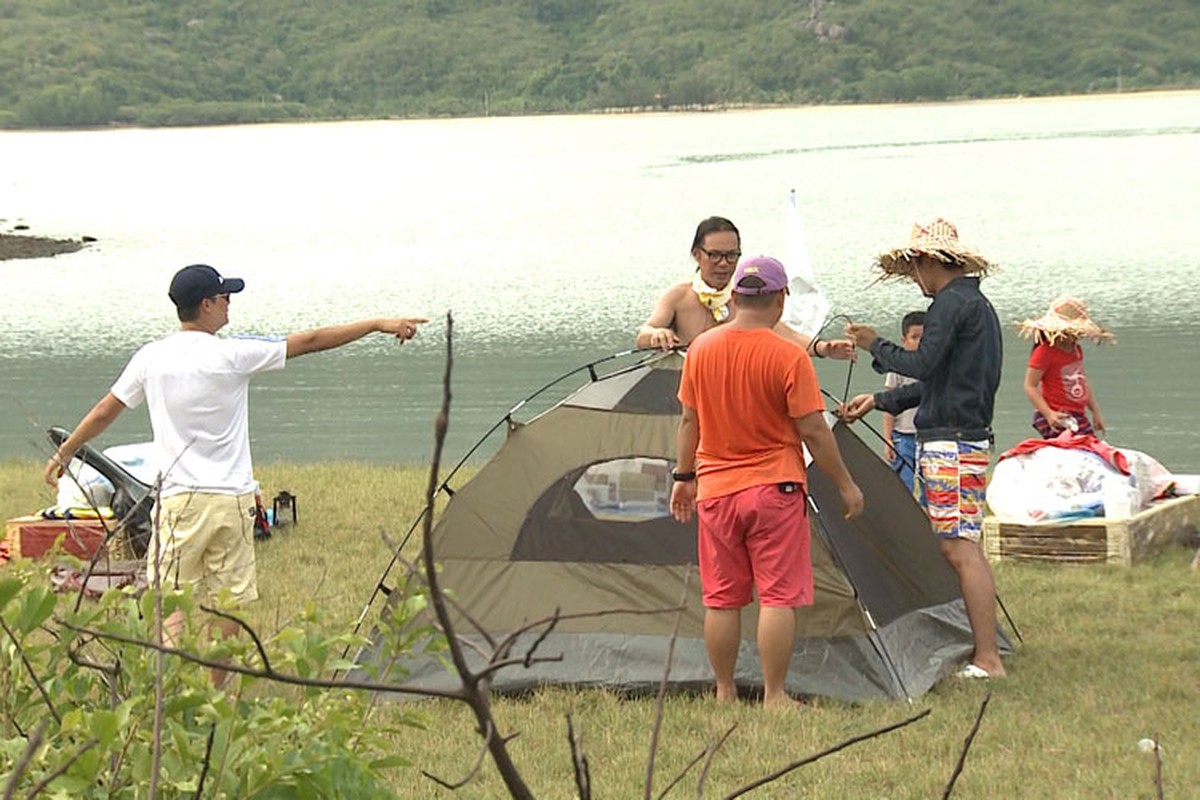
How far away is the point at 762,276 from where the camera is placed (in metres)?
5.77

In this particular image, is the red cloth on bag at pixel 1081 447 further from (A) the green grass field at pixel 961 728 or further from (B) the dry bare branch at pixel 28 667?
(B) the dry bare branch at pixel 28 667

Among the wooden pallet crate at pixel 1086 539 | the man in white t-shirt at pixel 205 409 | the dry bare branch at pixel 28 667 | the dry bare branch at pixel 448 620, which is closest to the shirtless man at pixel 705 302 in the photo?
the man in white t-shirt at pixel 205 409

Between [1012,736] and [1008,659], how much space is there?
3.73 ft

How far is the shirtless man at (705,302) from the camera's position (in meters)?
6.53

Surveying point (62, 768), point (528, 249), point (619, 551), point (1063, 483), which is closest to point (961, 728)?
point (619, 551)

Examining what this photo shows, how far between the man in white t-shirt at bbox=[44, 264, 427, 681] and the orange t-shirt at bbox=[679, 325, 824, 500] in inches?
37.2

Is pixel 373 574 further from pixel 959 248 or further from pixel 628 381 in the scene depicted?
pixel 959 248

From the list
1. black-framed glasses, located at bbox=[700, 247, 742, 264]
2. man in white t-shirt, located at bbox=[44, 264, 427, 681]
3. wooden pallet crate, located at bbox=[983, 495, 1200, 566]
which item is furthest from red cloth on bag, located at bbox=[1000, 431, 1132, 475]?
man in white t-shirt, located at bbox=[44, 264, 427, 681]

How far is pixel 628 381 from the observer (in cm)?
691

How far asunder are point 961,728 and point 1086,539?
9.87 ft

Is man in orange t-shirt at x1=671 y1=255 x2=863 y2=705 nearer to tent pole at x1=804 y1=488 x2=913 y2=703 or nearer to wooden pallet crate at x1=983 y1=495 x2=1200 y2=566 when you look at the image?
tent pole at x1=804 y1=488 x2=913 y2=703

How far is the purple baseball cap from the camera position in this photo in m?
5.77

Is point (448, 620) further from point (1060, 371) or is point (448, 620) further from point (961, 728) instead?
point (1060, 371)

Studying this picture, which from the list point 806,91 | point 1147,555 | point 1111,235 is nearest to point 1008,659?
point 1147,555
